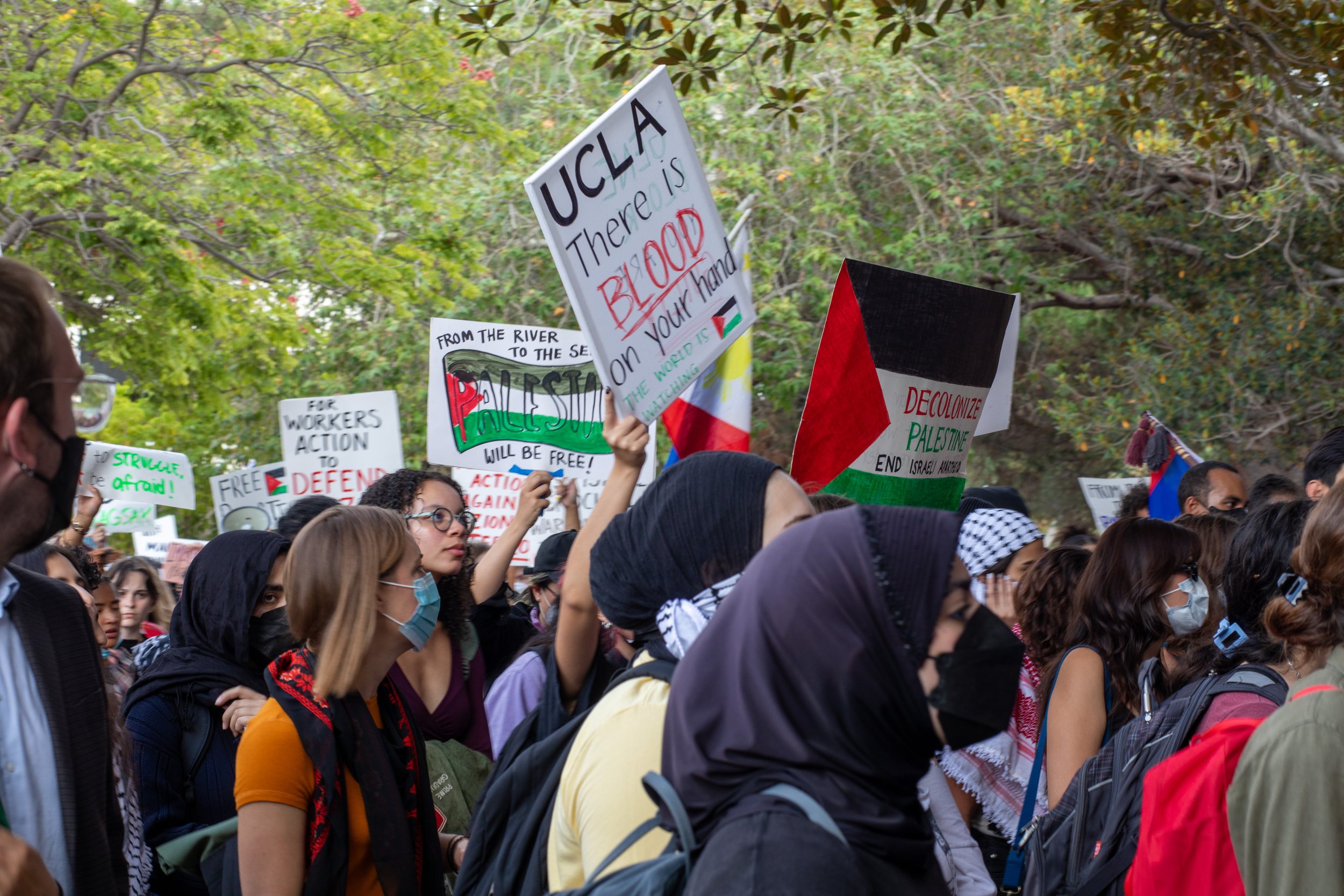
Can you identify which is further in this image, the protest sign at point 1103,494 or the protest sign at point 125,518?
the protest sign at point 125,518

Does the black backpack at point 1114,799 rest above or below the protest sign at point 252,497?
below

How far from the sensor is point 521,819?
230 cm

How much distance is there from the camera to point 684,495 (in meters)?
2.30

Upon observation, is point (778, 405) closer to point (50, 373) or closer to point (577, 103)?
point (577, 103)

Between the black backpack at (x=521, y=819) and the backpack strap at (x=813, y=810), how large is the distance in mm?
515

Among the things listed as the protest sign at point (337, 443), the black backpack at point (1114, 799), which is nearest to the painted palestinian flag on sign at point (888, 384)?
the black backpack at point (1114, 799)

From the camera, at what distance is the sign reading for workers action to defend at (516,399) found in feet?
19.7

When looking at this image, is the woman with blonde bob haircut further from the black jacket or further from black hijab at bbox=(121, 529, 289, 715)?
black hijab at bbox=(121, 529, 289, 715)

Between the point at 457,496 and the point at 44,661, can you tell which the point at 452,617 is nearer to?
the point at 457,496

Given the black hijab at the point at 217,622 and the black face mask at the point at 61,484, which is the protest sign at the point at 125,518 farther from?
the black face mask at the point at 61,484

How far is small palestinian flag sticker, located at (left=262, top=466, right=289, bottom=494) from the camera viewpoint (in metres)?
9.13

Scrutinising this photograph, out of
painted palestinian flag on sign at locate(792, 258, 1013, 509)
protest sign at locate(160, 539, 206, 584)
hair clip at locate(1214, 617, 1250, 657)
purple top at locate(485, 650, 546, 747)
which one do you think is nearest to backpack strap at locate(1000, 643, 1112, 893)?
hair clip at locate(1214, 617, 1250, 657)

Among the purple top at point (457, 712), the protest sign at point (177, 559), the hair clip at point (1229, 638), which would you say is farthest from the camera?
the protest sign at point (177, 559)

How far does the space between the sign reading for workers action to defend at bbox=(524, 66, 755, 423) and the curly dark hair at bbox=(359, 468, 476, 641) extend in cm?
92
